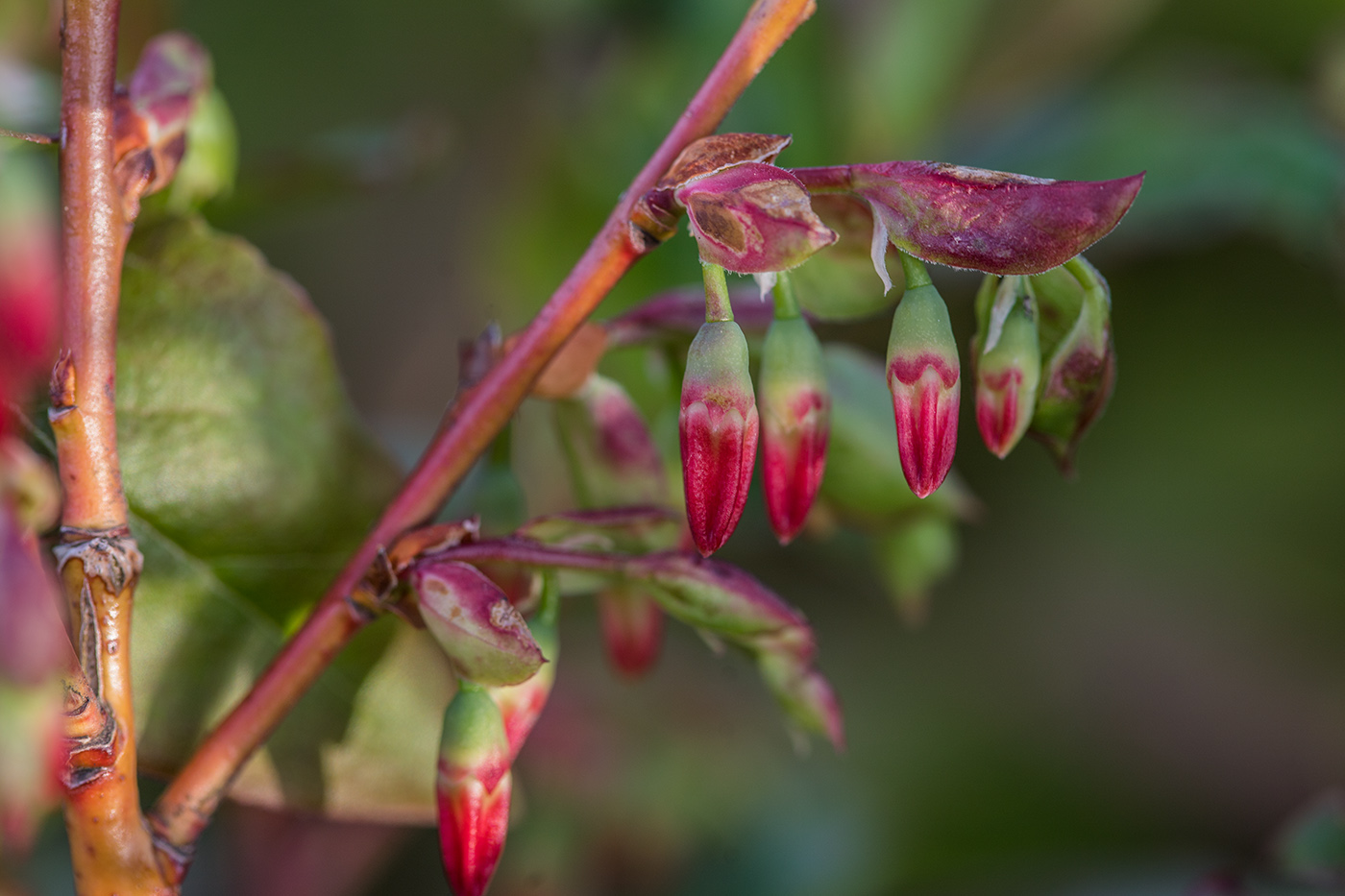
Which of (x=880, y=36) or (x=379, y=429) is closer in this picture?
(x=379, y=429)

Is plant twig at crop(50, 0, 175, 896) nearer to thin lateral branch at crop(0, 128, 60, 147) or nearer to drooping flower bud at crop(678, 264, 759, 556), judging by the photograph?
thin lateral branch at crop(0, 128, 60, 147)

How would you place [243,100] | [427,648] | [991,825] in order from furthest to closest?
1. [243,100]
2. [991,825]
3. [427,648]

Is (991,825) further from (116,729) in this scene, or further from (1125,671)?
(116,729)

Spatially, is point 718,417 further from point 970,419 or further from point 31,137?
point 970,419

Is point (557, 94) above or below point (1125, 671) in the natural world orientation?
above

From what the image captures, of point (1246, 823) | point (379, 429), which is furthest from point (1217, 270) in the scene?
point (379, 429)

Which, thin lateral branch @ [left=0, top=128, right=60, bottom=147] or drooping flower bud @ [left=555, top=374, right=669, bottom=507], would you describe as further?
drooping flower bud @ [left=555, top=374, right=669, bottom=507]

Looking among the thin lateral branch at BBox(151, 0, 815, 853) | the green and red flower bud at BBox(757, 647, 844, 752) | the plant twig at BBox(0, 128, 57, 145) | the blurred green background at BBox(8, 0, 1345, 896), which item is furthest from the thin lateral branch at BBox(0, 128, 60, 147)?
the blurred green background at BBox(8, 0, 1345, 896)
